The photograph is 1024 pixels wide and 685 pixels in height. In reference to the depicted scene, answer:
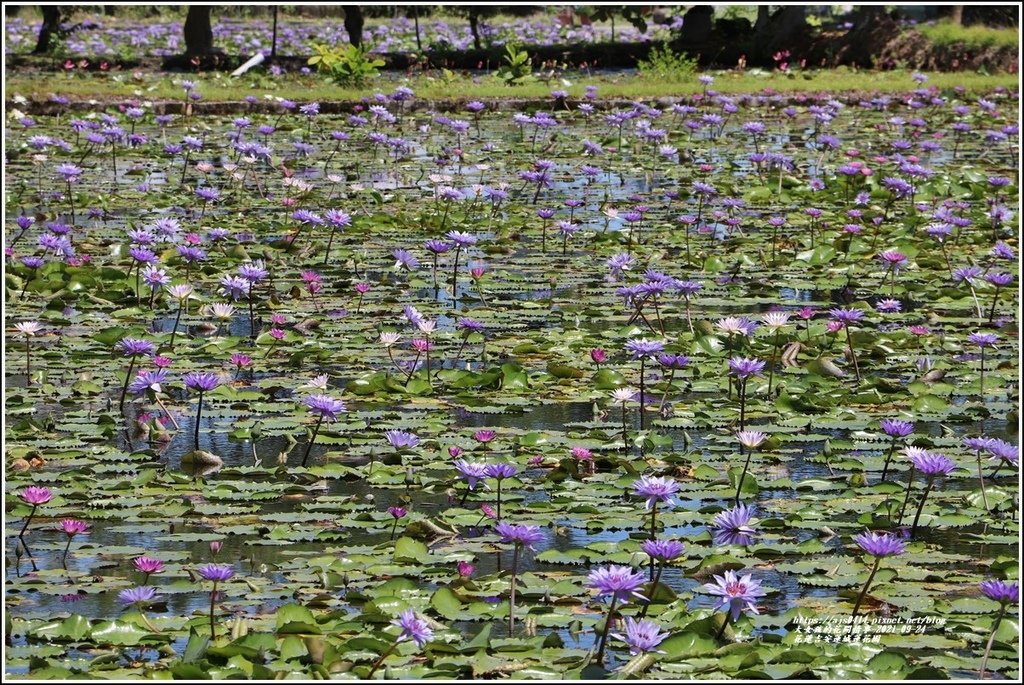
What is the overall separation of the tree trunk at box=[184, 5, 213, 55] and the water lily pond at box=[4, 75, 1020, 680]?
38.3ft

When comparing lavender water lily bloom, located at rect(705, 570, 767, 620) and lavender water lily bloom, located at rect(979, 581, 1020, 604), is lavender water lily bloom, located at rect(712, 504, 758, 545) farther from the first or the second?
lavender water lily bloom, located at rect(979, 581, 1020, 604)

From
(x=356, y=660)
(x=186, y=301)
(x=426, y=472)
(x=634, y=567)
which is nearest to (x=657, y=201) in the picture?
(x=186, y=301)

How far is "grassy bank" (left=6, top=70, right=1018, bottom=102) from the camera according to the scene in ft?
52.1

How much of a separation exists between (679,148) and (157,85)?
727 centimetres

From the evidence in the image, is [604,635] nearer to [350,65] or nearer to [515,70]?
[350,65]

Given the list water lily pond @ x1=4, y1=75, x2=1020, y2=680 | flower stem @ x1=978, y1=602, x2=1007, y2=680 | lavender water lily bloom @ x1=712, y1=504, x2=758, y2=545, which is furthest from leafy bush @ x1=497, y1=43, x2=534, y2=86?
flower stem @ x1=978, y1=602, x2=1007, y2=680

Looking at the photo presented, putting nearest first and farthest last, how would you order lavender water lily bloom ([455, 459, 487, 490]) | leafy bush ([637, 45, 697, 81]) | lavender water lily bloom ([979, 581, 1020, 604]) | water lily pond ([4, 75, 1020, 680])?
lavender water lily bloom ([979, 581, 1020, 604]) < water lily pond ([4, 75, 1020, 680]) < lavender water lily bloom ([455, 459, 487, 490]) < leafy bush ([637, 45, 697, 81])

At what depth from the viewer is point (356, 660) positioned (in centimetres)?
294

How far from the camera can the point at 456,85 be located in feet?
56.5

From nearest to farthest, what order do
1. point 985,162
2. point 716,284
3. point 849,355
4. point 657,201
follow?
1. point 849,355
2. point 716,284
3. point 657,201
4. point 985,162

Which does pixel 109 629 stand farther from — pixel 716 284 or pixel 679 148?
pixel 679 148

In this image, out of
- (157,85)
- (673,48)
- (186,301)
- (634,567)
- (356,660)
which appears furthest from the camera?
(673,48)

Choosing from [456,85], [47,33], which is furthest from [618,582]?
[47,33]

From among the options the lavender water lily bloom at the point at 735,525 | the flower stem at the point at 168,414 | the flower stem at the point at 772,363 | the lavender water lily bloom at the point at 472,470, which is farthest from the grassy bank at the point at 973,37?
the lavender water lily bloom at the point at 735,525
